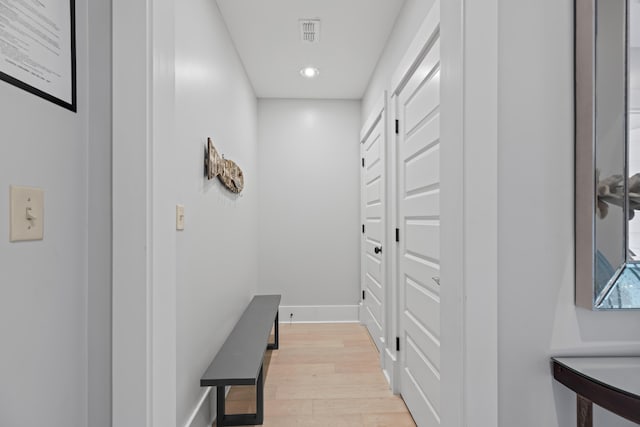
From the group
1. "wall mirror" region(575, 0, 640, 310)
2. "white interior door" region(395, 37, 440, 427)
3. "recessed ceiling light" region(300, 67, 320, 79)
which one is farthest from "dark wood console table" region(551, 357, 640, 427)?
"recessed ceiling light" region(300, 67, 320, 79)

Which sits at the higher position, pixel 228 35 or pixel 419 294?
pixel 228 35

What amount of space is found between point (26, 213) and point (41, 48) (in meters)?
0.36

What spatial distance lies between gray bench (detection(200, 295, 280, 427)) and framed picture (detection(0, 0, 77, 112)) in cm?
139

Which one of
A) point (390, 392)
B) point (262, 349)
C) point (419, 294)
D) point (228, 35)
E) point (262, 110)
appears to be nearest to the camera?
point (419, 294)

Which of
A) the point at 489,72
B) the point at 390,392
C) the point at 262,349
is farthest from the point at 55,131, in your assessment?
the point at 390,392

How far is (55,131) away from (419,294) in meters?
1.69

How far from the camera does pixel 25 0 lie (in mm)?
688

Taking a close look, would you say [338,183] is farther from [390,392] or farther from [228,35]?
[390,392]

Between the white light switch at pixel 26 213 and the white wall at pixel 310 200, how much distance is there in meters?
3.17

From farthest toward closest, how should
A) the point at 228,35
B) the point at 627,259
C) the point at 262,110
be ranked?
the point at 262,110 → the point at 228,35 → the point at 627,259

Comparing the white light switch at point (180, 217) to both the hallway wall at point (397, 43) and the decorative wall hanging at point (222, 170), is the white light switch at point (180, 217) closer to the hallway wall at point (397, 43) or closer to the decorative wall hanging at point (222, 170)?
the decorative wall hanging at point (222, 170)

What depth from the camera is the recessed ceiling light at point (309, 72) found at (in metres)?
3.14

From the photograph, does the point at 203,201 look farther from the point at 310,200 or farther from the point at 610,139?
the point at 310,200

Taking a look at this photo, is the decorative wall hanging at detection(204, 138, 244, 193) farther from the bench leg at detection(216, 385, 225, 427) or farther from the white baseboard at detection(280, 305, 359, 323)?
the white baseboard at detection(280, 305, 359, 323)
